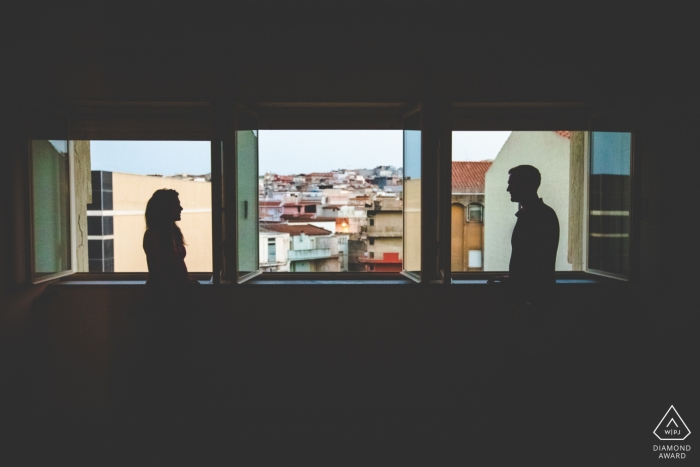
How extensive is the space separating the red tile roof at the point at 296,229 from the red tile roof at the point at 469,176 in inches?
37.9

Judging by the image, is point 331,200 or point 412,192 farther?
point 331,200

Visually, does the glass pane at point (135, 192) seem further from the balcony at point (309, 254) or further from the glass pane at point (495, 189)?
the glass pane at point (495, 189)

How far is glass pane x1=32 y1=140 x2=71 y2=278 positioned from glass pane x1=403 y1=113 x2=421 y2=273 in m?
2.24

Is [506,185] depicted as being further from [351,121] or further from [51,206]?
[51,206]

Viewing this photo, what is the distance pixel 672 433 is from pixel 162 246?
2.99 meters

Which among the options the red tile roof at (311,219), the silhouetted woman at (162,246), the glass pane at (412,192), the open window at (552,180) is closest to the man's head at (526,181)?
the open window at (552,180)

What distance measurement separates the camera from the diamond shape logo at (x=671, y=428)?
2748 millimetres

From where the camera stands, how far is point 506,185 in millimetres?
3674

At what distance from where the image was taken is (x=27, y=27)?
3.02 m

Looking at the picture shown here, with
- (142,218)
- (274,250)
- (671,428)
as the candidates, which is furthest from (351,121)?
(671,428)

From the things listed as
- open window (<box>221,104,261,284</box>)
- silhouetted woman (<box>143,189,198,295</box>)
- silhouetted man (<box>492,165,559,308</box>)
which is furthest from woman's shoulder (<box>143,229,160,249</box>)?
silhouetted man (<box>492,165,559,308</box>)

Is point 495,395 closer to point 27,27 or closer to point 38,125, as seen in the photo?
point 38,125

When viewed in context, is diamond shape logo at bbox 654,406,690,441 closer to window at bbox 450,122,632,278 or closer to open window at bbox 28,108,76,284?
window at bbox 450,122,632,278

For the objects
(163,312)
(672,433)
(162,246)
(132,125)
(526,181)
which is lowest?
(672,433)
